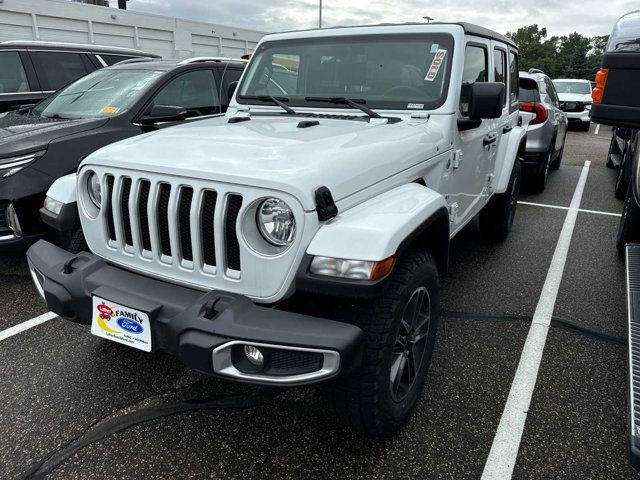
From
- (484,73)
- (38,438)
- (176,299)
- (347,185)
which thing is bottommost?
(38,438)

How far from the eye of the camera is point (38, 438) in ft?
7.43

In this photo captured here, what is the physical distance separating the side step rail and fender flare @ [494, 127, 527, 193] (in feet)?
4.05

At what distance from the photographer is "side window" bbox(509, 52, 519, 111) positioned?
4590 mm

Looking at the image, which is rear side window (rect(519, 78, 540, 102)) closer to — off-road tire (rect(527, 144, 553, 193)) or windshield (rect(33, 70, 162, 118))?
off-road tire (rect(527, 144, 553, 193))

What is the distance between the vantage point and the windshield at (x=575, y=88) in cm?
1631

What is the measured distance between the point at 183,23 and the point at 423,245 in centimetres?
2317

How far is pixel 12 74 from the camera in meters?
6.09

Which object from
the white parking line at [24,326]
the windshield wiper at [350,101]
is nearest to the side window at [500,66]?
the windshield wiper at [350,101]

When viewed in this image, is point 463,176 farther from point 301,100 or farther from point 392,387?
point 392,387

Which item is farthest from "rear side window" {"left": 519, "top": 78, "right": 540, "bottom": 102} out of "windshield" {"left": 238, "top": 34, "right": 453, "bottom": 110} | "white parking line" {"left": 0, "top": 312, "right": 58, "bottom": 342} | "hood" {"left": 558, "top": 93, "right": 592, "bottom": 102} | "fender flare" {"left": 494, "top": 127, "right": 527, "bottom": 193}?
"hood" {"left": 558, "top": 93, "right": 592, "bottom": 102}

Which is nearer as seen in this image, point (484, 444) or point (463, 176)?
point (484, 444)

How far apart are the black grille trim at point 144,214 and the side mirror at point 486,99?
1924 mm

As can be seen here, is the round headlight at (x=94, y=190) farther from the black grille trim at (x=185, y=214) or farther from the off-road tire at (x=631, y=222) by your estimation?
the off-road tire at (x=631, y=222)

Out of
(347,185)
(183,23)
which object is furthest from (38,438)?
(183,23)
